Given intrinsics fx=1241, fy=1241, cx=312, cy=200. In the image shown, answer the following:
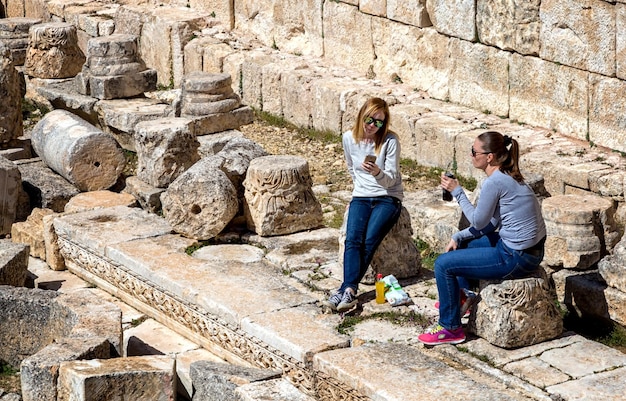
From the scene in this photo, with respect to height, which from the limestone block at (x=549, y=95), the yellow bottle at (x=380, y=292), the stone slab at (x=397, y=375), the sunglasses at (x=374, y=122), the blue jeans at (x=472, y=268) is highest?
the sunglasses at (x=374, y=122)

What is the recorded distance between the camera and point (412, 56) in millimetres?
14102

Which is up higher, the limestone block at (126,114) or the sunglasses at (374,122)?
the sunglasses at (374,122)

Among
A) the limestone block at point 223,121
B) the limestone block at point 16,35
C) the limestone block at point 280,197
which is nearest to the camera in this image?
the limestone block at point 280,197

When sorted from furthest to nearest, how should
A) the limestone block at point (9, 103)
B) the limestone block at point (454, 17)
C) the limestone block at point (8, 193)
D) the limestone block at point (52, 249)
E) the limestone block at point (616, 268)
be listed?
1. the limestone block at point (9, 103)
2. the limestone block at point (454, 17)
3. the limestone block at point (8, 193)
4. the limestone block at point (52, 249)
5. the limestone block at point (616, 268)

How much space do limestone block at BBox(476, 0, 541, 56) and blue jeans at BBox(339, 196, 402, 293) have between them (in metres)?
4.06

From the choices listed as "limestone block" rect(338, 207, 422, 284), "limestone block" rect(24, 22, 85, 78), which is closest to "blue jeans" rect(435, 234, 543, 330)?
"limestone block" rect(338, 207, 422, 284)

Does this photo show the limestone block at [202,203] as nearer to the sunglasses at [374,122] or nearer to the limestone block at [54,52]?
the sunglasses at [374,122]

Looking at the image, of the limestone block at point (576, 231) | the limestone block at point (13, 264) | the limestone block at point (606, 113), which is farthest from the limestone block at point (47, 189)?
the limestone block at point (576, 231)

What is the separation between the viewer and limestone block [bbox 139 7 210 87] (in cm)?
1681

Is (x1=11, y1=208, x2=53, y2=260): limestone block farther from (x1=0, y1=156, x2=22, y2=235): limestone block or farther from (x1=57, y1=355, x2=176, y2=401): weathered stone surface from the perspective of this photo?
(x1=57, y1=355, x2=176, y2=401): weathered stone surface

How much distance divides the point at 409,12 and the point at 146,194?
3828 mm

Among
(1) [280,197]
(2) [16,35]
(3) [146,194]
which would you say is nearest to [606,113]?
(1) [280,197]

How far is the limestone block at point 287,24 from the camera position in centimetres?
1557

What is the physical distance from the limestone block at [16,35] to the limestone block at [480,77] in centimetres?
752
